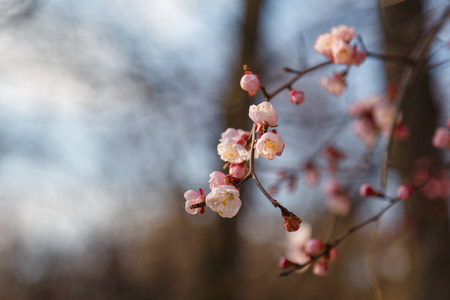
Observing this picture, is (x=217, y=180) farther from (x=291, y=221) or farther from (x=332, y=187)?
(x=332, y=187)

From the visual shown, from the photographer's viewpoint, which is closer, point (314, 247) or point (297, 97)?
point (297, 97)

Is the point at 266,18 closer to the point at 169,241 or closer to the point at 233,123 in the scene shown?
the point at 233,123

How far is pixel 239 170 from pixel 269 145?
3.4 inches

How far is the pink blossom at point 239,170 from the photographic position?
79 centimetres

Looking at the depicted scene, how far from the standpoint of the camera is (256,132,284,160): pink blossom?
758 mm

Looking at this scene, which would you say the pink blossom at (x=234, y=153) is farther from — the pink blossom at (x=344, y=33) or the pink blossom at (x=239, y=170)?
the pink blossom at (x=344, y=33)

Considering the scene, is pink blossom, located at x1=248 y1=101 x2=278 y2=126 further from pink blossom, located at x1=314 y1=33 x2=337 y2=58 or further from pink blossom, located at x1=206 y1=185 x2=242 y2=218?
pink blossom, located at x1=314 y1=33 x2=337 y2=58

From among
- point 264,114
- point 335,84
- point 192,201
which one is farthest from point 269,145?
point 335,84

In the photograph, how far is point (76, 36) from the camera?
3348mm

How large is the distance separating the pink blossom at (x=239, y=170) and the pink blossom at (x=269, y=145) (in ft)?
0.20

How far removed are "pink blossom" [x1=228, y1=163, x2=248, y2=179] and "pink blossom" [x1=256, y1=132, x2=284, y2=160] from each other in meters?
0.06

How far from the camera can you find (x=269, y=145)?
0.76 metres

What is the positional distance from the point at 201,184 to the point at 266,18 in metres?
2.26

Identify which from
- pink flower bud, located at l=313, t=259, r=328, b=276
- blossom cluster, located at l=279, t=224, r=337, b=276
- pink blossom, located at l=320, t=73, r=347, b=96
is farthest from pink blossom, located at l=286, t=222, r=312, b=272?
pink blossom, located at l=320, t=73, r=347, b=96
